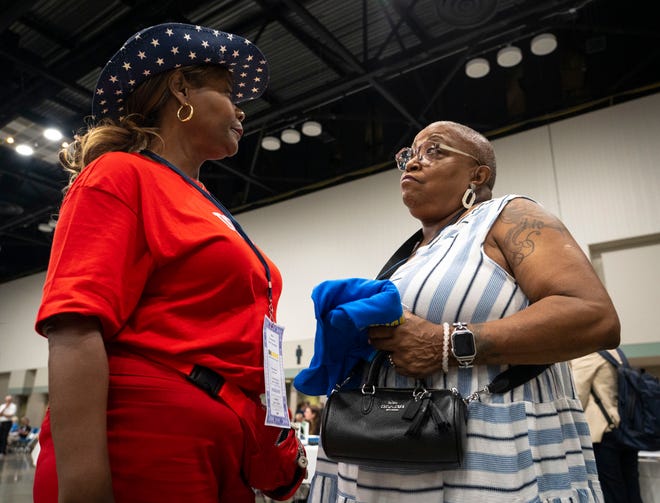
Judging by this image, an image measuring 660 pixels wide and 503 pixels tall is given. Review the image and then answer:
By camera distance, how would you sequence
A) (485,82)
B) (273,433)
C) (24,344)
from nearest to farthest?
(273,433), (485,82), (24,344)

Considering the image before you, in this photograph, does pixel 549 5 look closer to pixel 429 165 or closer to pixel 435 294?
pixel 429 165

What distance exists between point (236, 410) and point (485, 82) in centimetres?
841

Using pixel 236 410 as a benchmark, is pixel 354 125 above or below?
above

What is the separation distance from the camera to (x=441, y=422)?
1.06 meters

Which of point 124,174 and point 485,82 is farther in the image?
point 485,82

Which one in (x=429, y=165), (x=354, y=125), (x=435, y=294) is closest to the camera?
(x=435, y=294)

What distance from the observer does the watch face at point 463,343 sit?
1.13m

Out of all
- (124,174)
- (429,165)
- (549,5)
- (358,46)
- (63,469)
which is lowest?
(63,469)

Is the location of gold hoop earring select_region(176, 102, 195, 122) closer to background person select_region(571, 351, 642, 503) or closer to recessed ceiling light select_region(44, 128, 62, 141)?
background person select_region(571, 351, 642, 503)

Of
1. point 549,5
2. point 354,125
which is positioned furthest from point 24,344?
point 549,5

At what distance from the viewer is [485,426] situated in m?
1.10

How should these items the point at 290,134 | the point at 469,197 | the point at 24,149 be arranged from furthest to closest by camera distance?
the point at 24,149 → the point at 290,134 → the point at 469,197

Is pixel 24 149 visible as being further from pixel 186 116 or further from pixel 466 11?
pixel 186 116

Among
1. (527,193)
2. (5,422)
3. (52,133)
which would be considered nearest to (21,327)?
(5,422)
